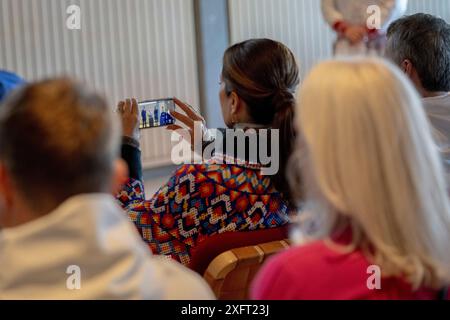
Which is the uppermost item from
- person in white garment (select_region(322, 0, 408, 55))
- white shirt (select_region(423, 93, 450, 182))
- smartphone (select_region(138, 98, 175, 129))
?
person in white garment (select_region(322, 0, 408, 55))

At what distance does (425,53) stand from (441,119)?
223 mm

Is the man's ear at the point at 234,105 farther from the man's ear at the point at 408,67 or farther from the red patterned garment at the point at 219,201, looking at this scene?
the man's ear at the point at 408,67

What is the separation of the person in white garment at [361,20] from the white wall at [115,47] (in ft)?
5.24

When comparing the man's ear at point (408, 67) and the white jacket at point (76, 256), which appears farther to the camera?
the man's ear at point (408, 67)

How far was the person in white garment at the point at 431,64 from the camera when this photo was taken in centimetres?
249

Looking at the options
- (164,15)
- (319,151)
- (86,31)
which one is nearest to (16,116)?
(319,151)

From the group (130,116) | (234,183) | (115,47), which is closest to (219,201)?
(234,183)

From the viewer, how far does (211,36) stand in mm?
3891

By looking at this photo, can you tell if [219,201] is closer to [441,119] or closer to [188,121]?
[188,121]

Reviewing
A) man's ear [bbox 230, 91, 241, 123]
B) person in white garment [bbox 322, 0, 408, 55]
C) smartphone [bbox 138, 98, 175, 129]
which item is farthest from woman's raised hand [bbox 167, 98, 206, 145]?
person in white garment [bbox 322, 0, 408, 55]

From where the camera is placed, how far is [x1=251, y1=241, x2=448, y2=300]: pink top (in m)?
1.13

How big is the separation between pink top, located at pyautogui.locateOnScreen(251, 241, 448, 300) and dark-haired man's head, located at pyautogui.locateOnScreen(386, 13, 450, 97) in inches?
58.6

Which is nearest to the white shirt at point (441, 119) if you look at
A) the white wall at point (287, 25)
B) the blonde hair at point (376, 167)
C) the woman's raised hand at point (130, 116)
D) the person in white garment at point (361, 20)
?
the person in white garment at point (361, 20)

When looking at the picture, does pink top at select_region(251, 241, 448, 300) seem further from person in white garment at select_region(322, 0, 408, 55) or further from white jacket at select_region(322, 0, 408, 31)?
white jacket at select_region(322, 0, 408, 31)
